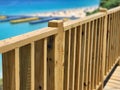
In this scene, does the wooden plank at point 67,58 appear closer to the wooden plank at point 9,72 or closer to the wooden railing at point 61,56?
the wooden railing at point 61,56

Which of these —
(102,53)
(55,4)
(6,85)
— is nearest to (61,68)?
(6,85)

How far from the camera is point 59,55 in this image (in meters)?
2.14

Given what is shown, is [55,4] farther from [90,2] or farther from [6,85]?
[6,85]

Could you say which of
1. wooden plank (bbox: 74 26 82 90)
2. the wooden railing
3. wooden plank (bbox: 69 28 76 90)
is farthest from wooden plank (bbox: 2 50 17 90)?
wooden plank (bbox: 74 26 82 90)

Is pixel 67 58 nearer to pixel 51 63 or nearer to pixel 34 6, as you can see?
pixel 51 63

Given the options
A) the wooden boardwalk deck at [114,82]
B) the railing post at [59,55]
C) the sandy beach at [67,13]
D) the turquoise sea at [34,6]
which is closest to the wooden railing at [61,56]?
the railing post at [59,55]

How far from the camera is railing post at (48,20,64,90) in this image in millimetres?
2053

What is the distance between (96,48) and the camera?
10.7 ft

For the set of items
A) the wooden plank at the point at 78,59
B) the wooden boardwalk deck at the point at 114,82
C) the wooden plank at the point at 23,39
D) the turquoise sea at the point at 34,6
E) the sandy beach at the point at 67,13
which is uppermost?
the wooden plank at the point at 23,39

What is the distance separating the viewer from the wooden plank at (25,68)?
1.71 metres

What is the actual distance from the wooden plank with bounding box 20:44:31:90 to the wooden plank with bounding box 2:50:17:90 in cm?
18

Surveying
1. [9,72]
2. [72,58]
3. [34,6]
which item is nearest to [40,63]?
[9,72]

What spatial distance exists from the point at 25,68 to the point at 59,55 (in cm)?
47

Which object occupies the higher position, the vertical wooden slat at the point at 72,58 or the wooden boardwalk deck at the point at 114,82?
the vertical wooden slat at the point at 72,58
